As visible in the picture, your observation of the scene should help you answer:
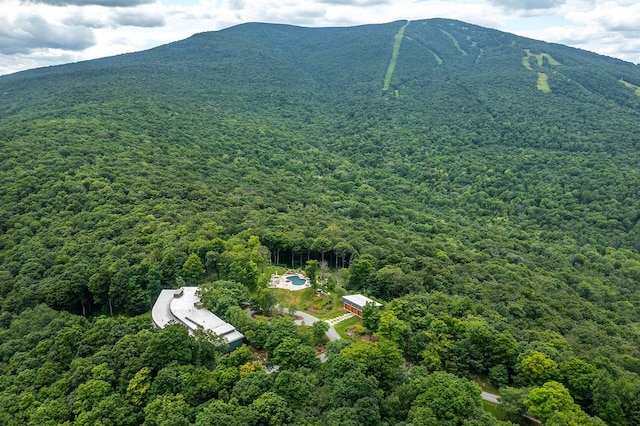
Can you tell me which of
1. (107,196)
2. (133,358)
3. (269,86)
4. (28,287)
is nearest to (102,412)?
(133,358)

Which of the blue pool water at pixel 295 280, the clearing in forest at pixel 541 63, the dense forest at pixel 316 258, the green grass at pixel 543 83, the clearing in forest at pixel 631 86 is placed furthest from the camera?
the clearing in forest at pixel 541 63

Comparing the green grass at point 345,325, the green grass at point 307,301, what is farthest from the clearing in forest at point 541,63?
the green grass at point 345,325

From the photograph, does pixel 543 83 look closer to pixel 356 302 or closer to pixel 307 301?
pixel 356 302

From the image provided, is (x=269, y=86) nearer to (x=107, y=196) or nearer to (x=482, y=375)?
(x=107, y=196)

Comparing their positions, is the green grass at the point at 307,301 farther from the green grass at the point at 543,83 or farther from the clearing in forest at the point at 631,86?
the clearing in forest at the point at 631,86

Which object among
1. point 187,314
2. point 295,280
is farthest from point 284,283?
point 187,314

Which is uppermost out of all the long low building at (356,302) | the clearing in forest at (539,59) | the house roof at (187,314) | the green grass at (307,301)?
the clearing in forest at (539,59)

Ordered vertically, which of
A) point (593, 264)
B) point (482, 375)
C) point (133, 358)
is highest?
point (133, 358)
